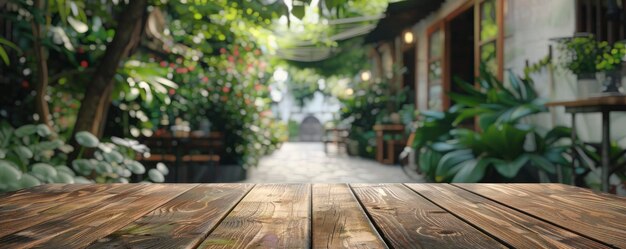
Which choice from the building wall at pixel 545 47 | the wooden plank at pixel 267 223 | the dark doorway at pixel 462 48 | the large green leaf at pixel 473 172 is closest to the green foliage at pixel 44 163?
the wooden plank at pixel 267 223

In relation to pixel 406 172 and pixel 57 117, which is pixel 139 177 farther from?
pixel 406 172

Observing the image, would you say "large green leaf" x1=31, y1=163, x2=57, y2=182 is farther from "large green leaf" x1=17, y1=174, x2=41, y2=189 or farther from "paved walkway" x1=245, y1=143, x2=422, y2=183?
"paved walkway" x1=245, y1=143, x2=422, y2=183

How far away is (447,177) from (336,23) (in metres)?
5.94

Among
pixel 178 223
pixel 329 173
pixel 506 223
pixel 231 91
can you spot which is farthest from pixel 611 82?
pixel 231 91

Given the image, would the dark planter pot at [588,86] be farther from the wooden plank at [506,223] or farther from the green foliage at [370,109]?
the green foliage at [370,109]

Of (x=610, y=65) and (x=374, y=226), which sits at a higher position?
(x=610, y=65)

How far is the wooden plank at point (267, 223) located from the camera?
702 millimetres

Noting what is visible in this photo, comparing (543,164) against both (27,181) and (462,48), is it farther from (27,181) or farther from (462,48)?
(462,48)

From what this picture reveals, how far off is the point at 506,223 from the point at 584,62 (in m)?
2.62

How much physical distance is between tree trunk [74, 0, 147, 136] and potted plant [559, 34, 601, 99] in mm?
2681

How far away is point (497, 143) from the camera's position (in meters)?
3.49

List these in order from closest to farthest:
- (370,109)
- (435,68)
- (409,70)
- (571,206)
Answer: (571,206) < (435,68) < (370,109) < (409,70)

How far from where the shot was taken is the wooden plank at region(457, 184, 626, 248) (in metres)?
0.79

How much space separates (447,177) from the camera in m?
3.66
